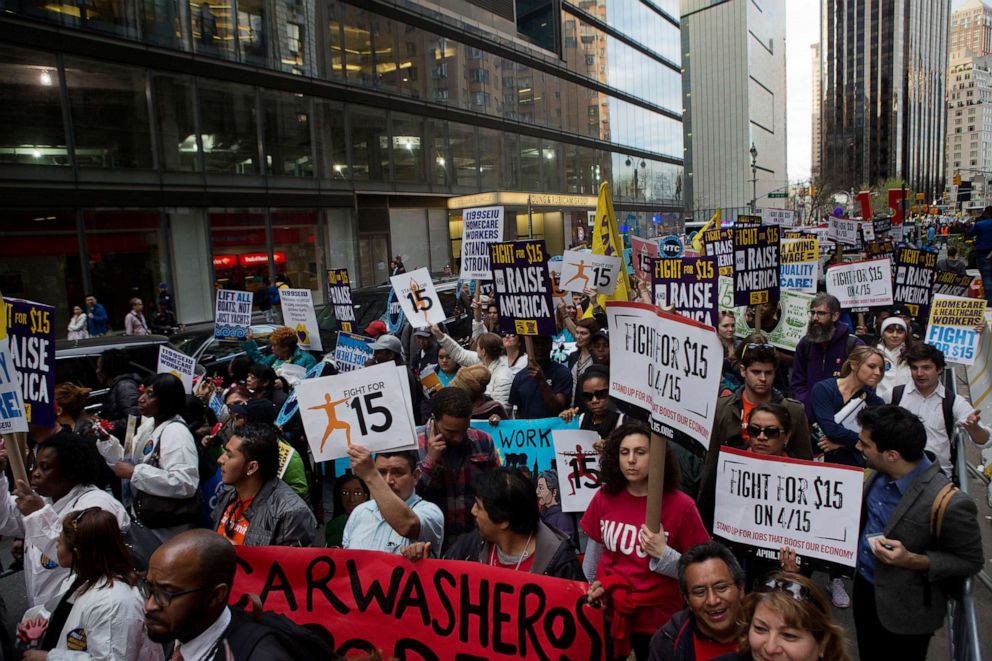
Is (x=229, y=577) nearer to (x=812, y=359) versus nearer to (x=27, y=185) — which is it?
(x=812, y=359)

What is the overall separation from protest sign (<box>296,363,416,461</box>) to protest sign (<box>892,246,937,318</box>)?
28.3 feet

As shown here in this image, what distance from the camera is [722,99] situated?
9150 cm

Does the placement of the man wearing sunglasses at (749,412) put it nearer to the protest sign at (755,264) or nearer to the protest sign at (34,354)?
the protest sign at (755,264)

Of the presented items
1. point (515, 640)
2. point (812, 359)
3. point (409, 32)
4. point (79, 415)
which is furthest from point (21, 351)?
point (409, 32)

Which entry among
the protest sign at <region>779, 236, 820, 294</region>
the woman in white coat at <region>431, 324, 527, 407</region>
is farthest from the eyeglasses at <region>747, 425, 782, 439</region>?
the protest sign at <region>779, 236, 820, 294</region>

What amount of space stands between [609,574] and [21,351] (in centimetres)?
423

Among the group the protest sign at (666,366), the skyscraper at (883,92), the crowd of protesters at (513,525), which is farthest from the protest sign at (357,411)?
the skyscraper at (883,92)

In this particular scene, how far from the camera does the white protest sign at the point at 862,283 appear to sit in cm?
902

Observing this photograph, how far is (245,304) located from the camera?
10.6 m

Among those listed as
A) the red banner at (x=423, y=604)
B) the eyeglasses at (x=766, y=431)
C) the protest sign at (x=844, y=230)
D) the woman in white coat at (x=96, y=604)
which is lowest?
the red banner at (x=423, y=604)

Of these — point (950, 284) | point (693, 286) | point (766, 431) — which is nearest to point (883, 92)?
point (950, 284)

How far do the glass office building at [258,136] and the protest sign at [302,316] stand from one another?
13.3m

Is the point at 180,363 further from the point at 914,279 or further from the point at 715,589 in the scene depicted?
the point at 914,279

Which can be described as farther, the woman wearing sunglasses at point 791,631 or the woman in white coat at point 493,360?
the woman in white coat at point 493,360
